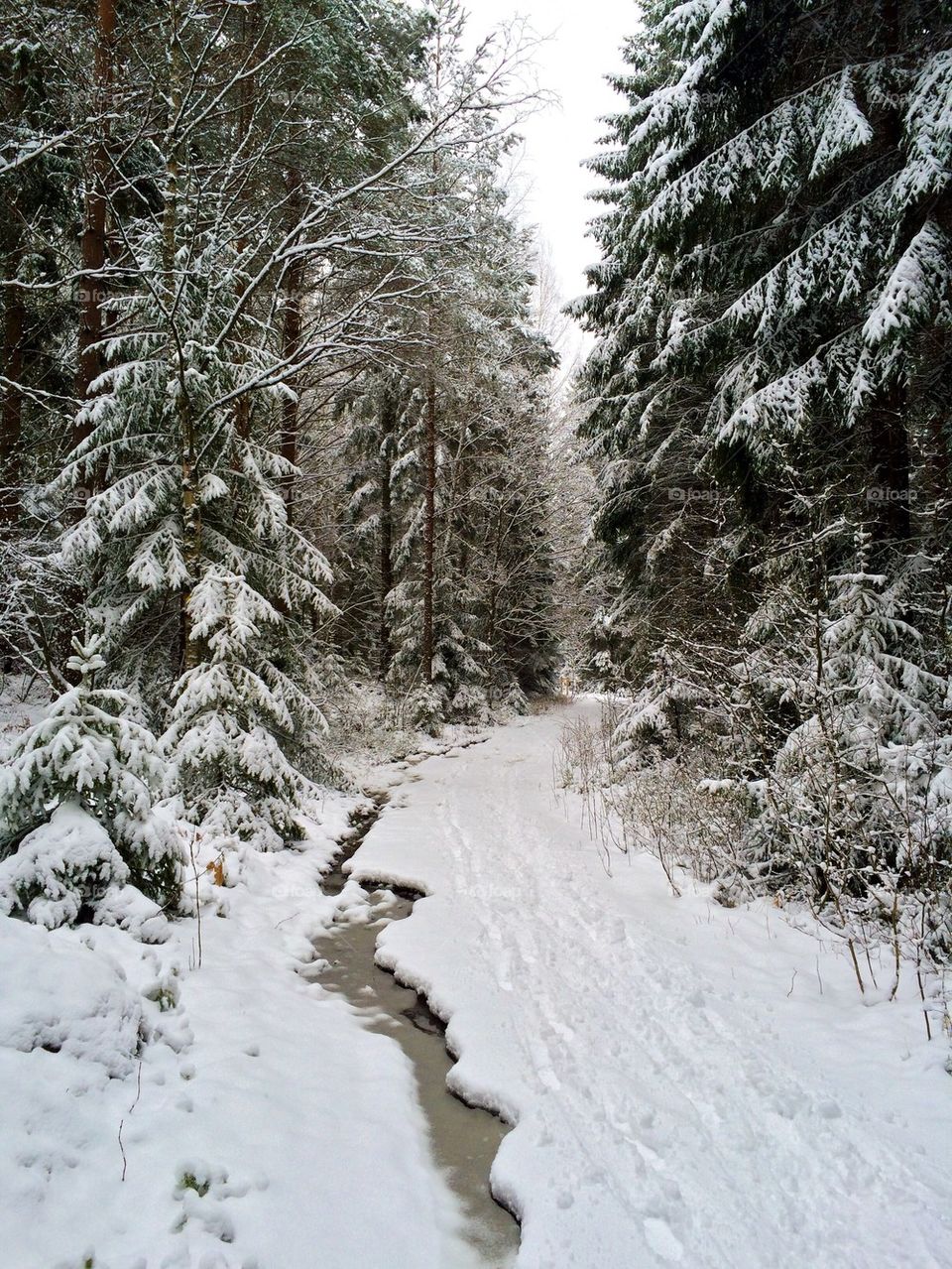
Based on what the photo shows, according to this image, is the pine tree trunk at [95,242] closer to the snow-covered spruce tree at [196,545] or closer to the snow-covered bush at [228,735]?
the snow-covered spruce tree at [196,545]

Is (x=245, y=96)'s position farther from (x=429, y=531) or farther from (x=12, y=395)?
(x=429, y=531)

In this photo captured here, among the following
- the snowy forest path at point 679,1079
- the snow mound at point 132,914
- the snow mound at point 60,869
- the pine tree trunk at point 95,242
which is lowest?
the snowy forest path at point 679,1079

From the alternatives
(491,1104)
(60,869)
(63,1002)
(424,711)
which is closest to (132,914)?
(60,869)

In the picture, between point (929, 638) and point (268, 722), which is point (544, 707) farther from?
point (929, 638)

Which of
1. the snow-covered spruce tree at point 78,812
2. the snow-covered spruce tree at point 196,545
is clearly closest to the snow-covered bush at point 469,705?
the snow-covered spruce tree at point 196,545

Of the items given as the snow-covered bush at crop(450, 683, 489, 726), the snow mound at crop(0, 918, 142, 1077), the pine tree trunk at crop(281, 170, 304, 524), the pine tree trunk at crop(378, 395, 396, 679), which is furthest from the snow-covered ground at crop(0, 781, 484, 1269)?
the pine tree trunk at crop(378, 395, 396, 679)

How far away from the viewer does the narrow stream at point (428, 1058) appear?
2.51 m

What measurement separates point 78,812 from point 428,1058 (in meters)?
2.53

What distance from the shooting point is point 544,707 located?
21.1 metres

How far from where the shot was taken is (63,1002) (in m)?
2.53

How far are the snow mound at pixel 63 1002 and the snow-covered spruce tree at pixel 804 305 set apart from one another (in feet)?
13.5

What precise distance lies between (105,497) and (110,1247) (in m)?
6.14

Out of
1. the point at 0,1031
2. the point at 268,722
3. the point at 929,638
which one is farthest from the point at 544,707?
the point at 0,1031

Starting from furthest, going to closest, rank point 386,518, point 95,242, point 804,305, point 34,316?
point 386,518 < point 34,316 < point 95,242 < point 804,305
